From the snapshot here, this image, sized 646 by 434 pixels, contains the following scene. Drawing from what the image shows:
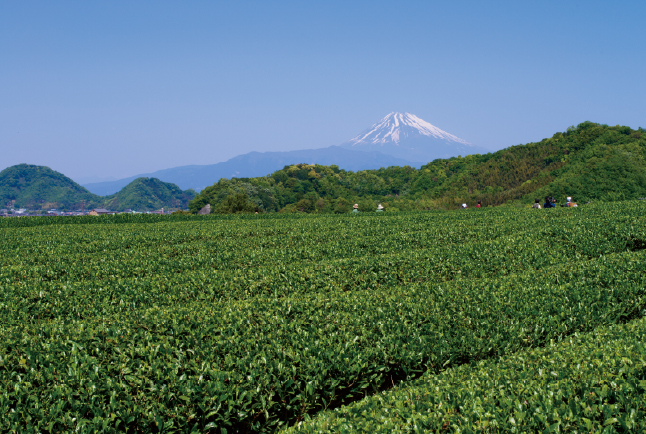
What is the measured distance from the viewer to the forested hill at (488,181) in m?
75.6

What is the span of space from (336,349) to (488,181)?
425 feet

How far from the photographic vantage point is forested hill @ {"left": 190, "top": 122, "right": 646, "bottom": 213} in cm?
7556

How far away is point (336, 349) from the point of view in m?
5.48

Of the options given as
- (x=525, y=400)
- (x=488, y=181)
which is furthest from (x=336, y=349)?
(x=488, y=181)

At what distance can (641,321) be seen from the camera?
6129 mm

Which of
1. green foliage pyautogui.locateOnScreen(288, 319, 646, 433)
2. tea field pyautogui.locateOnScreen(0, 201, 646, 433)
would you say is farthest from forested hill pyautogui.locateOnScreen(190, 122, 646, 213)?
green foliage pyautogui.locateOnScreen(288, 319, 646, 433)

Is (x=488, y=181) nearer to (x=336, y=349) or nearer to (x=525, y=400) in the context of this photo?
(x=336, y=349)

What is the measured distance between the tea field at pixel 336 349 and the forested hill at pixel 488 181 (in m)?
49.4

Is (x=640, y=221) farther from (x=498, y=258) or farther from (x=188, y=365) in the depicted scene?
(x=188, y=365)

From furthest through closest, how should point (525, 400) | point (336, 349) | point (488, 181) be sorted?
point (488, 181), point (336, 349), point (525, 400)

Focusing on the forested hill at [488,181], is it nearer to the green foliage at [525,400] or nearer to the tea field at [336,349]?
the tea field at [336,349]

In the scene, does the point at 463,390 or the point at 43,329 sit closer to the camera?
the point at 463,390

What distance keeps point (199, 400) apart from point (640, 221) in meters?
16.7

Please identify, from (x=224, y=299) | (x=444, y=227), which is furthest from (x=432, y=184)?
(x=224, y=299)
